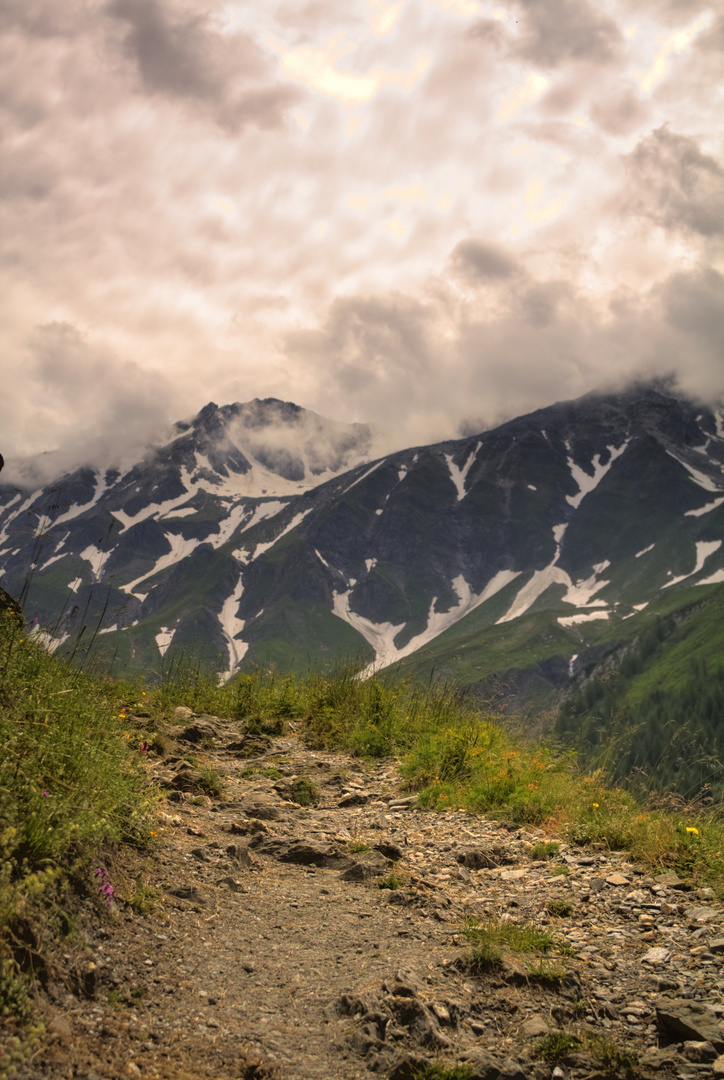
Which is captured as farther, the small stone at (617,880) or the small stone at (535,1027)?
the small stone at (617,880)

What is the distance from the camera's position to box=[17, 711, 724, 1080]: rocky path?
14.2ft

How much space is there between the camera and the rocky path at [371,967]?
14.2ft

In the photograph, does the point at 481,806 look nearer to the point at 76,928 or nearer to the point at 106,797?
the point at 106,797

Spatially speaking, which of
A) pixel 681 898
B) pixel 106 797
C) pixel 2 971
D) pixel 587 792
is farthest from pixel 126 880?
pixel 587 792

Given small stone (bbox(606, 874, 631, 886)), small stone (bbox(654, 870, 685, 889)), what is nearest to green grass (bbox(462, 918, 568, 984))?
small stone (bbox(606, 874, 631, 886))

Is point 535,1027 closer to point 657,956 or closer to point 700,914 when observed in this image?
point 657,956

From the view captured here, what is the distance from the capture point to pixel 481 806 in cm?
1044

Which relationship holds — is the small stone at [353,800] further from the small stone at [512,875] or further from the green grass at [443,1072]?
the green grass at [443,1072]

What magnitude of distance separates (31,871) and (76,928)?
0.54 meters

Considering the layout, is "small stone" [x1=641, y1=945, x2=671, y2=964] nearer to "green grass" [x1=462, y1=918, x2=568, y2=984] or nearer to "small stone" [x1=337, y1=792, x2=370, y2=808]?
"green grass" [x1=462, y1=918, x2=568, y2=984]

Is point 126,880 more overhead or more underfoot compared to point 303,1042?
more overhead

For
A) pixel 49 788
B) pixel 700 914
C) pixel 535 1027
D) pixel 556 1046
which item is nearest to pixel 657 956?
pixel 700 914

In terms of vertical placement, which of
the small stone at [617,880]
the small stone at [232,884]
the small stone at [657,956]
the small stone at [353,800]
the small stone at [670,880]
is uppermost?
the small stone at [232,884]

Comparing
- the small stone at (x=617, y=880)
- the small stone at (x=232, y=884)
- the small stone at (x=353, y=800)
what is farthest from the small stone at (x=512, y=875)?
the small stone at (x=353, y=800)
